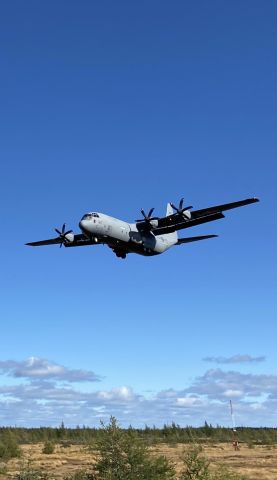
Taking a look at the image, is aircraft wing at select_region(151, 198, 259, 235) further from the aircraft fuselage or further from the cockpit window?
the cockpit window

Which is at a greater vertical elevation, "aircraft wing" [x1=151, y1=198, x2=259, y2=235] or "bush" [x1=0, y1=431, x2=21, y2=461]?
"aircraft wing" [x1=151, y1=198, x2=259, y2=235]

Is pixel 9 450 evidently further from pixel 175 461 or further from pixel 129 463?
pixel 129 463

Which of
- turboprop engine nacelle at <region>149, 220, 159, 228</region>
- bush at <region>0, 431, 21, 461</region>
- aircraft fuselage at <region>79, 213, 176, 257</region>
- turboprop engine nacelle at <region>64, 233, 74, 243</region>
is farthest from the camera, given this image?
turboprop engine nacelle at <region>64, 233, 74, 243</region>

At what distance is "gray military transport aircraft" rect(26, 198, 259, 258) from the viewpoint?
1676 inches

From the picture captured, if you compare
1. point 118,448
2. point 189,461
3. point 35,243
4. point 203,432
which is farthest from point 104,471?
point 203,432

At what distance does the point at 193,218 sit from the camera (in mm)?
46719

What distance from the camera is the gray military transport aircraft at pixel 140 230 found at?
4256 centimetres

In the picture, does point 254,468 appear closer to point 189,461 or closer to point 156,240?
point 189,461

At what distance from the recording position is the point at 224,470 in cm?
1681

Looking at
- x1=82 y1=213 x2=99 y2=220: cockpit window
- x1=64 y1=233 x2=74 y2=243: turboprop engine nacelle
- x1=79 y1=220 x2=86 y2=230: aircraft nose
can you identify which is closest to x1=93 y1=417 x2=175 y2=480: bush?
x1=79 y1=220 x2=86 y2=230: aircraft nose

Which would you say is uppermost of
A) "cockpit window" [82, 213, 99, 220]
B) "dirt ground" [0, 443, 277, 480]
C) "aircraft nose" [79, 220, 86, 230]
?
"cockpit window" [82, 213, 99, 220]

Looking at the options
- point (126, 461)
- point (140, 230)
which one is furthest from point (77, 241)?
point (126, 461)

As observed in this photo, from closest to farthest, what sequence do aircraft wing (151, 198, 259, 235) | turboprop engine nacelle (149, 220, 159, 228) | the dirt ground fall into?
the dirt ground < aircraft wing (151, 198, 259, 235) < turboprop engine nacelle (149, 220, 159, 228)

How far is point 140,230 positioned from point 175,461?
20047 mm
